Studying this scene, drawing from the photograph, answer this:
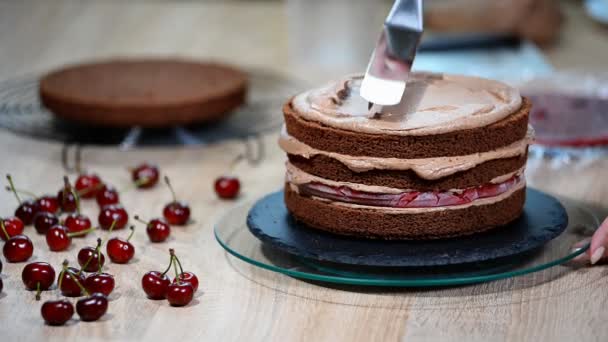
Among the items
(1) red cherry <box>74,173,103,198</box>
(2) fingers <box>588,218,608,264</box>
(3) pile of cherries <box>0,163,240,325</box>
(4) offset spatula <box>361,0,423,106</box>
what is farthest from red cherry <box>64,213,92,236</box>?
(2) fingers <box>588,218,608,264</box>

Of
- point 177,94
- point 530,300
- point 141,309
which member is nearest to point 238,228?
point 141,309

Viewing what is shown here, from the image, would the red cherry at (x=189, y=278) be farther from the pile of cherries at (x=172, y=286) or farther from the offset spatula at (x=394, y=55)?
the offset spatula at (x=394, y=55)

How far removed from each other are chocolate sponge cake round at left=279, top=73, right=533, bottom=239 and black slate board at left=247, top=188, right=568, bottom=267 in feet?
0.05

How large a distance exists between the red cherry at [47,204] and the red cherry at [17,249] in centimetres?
21

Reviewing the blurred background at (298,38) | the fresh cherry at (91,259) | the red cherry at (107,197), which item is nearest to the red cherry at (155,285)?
the fresh cherry at (91,259)

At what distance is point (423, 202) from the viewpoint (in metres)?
1.48

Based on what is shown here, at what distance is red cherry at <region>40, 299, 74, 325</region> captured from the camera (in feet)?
4.44

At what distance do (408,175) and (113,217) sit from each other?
1.98 feet

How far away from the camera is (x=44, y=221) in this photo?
1.76 metres

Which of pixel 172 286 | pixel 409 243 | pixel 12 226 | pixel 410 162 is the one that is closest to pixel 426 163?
pixel 410 162

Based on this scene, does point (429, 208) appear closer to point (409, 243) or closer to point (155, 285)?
point (409, 243)

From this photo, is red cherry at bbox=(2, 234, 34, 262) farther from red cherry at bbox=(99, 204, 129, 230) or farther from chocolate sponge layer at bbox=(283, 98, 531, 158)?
chocolate sponge layer at bbox=(283, 98, 531, 158)

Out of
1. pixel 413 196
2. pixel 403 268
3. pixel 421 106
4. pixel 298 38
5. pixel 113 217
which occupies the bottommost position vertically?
pixel 298 38

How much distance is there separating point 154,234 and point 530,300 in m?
0.66
